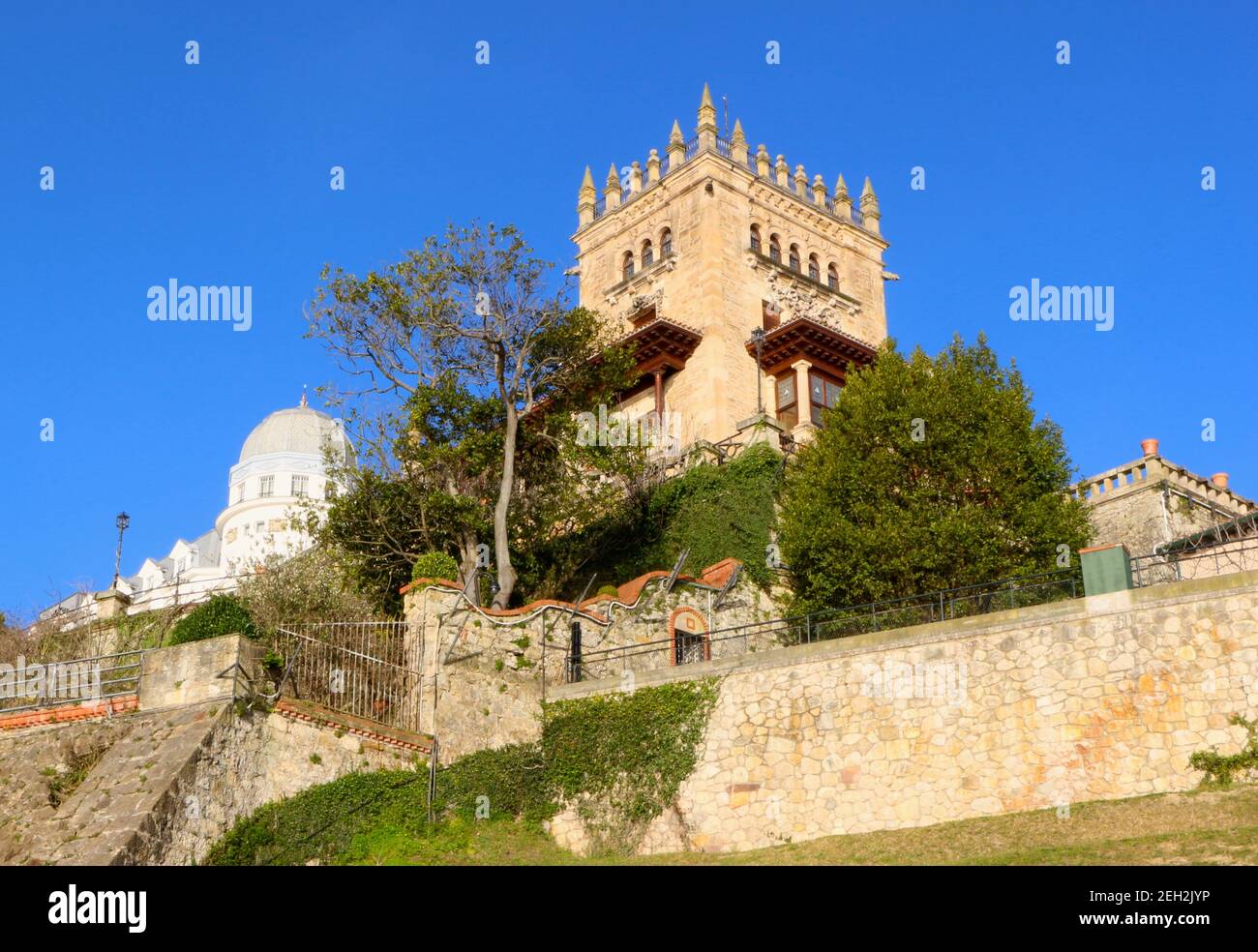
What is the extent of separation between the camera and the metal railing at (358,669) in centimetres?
2492

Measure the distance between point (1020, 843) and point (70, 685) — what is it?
17811mm

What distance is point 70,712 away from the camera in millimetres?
24656

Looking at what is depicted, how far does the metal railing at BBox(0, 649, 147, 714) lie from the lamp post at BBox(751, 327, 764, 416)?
20806mm

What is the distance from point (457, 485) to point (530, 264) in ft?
18.2

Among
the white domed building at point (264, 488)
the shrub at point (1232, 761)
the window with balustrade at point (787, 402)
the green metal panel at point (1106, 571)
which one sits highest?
the white domed building at point (264, 488)

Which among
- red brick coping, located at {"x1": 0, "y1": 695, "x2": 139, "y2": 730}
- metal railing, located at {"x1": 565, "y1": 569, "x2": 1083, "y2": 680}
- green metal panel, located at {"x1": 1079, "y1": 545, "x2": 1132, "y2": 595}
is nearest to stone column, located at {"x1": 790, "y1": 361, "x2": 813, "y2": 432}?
metal railing, located at {"x1": 565, "y1": 569, "x2": 1083, "y2": 680}

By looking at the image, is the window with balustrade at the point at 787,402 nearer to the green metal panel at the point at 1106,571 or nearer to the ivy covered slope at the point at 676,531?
the ivy covered slope at the point at 676,531

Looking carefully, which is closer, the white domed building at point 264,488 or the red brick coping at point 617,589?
the red brick coping at point 617,589

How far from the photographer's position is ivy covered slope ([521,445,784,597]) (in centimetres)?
3503

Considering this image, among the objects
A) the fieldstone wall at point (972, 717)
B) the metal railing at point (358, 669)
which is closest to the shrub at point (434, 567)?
the metal railing at point (358, 669)

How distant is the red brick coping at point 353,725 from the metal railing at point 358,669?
177 millimetres

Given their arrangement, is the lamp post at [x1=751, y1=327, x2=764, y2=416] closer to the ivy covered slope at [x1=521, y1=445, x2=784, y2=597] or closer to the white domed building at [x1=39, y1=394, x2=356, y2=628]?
the ivy covered slope at [x1=521, y1=445, x2=784, y2=597]
